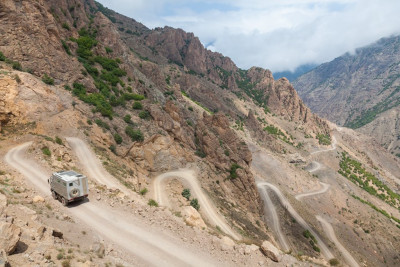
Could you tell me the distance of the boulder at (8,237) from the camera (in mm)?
9181

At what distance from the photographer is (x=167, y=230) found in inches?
658

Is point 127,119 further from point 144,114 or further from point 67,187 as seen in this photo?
point 67,187

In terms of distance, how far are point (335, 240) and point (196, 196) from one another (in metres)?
32.4

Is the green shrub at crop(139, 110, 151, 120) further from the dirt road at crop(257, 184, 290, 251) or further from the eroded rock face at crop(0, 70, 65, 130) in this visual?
the dirt road at crop(257, 184, 290, 251)

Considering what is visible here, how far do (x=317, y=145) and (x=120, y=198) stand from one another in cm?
12871

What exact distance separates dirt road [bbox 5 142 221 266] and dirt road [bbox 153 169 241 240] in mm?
12004

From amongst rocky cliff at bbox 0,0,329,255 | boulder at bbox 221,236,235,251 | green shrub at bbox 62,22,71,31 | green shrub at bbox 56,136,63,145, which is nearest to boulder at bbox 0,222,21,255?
boulder at bbox 221,236,235,251

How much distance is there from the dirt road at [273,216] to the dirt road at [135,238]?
2926cm

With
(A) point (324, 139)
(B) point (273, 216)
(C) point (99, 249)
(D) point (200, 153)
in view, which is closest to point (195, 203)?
(D) point (200, 153)

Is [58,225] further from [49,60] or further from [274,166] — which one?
[274,166]

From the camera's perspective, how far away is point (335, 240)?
48.2 metres

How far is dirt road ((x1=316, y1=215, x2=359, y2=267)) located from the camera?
140 ft

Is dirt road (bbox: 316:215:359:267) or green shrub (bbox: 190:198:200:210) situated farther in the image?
dirt road (bbox: 316:215:359:267)

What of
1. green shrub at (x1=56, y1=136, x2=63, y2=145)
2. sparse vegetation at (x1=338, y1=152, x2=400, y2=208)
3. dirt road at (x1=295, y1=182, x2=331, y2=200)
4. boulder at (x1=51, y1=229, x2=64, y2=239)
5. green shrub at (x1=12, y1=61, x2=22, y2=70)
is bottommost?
sparse vegetation at (x1=338, y1=152, x2=400, y2=208)
